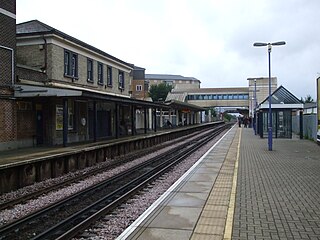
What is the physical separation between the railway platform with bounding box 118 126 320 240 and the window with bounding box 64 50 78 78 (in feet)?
44.5

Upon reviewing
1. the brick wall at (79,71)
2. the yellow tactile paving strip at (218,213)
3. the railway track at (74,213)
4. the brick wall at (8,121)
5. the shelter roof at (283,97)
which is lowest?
the railway track at (74,213)

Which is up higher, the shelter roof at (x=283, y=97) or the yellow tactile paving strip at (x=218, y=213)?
the shelter roof at (x=283, y=97)

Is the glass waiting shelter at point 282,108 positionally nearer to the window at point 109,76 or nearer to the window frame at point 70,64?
the window at point 109,76

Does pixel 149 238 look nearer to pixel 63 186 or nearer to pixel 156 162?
pixel 63 186

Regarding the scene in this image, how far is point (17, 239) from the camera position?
6.30 meters

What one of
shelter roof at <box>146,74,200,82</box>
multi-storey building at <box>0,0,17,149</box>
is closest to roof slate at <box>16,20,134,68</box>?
multi-storey building at <box>0,0,17,149</box>

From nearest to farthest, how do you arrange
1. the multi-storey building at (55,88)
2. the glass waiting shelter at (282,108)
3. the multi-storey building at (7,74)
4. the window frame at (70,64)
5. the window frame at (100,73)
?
the multi-storey building at (7,74)
the multi-storey building at (55,88)
the window frame at (70,64)
the glass waiting shelter at (282,108)
the window frame at (100,73)

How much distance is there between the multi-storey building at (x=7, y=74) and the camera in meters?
17.1

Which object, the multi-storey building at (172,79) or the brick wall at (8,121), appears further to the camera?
the multi-storey building at (172,79)

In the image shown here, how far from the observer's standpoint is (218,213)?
275 inches

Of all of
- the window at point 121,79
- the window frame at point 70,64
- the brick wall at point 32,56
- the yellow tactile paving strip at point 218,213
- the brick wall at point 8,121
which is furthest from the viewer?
the window at point 121,79

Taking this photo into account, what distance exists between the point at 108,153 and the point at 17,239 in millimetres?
12549

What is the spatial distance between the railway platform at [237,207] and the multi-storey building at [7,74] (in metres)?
9.48

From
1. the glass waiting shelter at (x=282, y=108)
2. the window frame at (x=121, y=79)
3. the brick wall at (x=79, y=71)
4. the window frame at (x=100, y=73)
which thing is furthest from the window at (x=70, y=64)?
the glass waiting shelter at (x=282, y=108)
